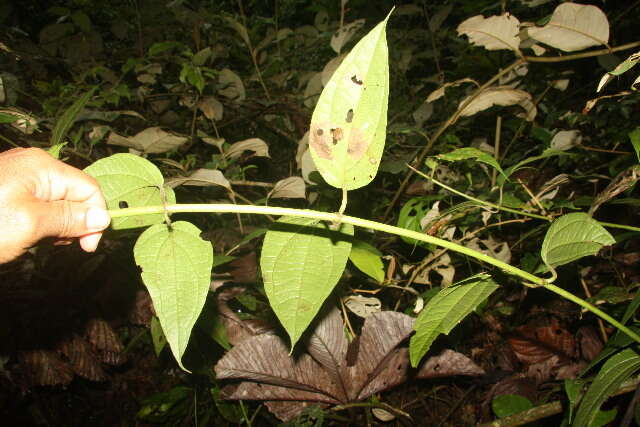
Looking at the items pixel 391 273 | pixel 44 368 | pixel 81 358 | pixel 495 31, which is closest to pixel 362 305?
pixel 391 273

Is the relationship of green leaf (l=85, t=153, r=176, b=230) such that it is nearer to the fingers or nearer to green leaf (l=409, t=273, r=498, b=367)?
the fingers

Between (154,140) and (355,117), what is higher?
(355,117)

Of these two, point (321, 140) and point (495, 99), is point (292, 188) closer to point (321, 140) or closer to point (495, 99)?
point (321, 140)

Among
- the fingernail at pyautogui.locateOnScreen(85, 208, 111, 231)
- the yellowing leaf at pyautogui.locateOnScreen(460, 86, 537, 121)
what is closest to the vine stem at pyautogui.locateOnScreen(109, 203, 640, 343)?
the fingernail at pyautogui.locateOnScreen(85, 208, 111, 231)

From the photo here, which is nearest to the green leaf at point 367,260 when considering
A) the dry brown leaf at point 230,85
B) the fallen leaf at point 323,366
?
the fallen leaf at point 323,366

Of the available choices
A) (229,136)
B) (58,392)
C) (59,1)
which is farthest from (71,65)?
(58,392)

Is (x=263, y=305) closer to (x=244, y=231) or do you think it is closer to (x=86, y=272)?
(x=244, y=231)

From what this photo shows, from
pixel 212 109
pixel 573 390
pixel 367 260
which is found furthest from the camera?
pixel 212 109
